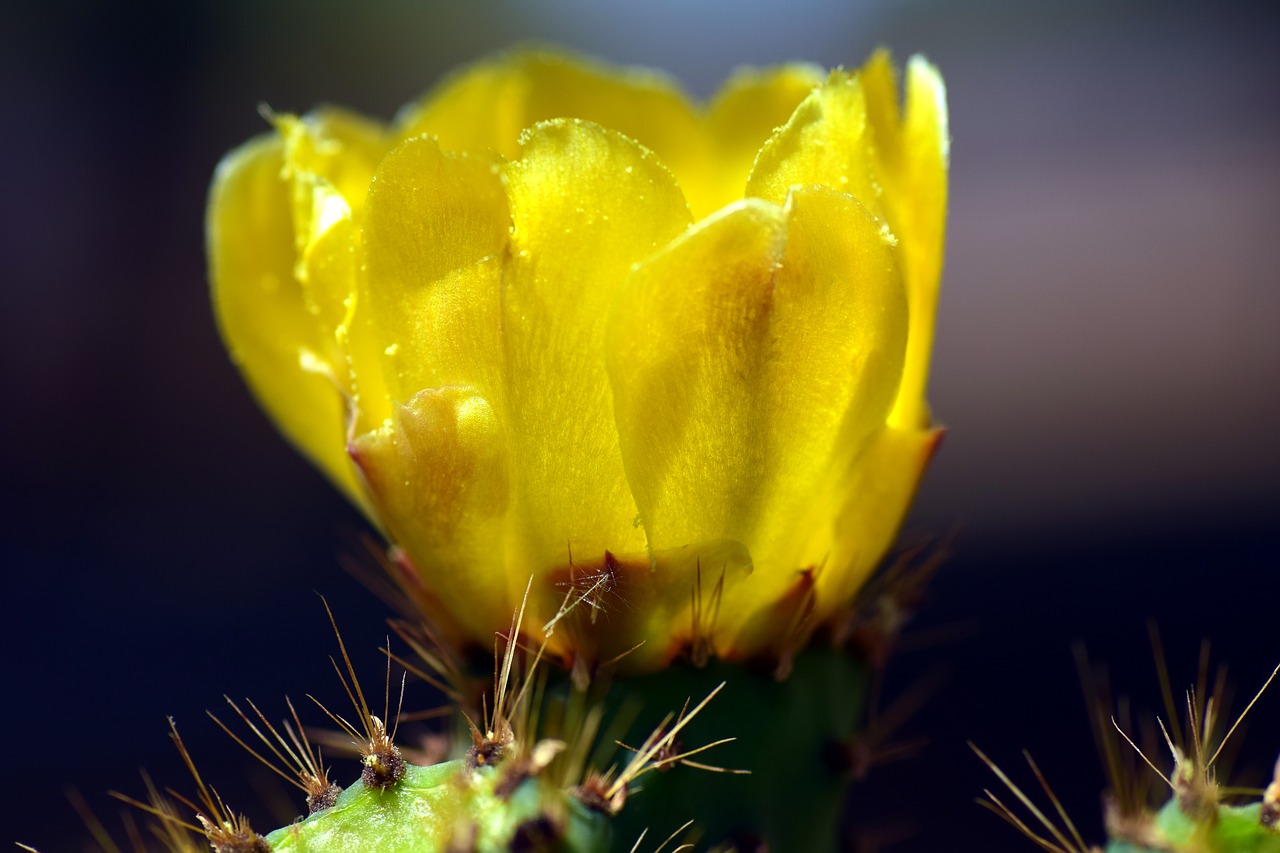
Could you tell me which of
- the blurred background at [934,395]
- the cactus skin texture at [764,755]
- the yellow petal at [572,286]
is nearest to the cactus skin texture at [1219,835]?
the cactus skin texture at [764,755]

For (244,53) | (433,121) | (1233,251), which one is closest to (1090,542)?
(1233,251)

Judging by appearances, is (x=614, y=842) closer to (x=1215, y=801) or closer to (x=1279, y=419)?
(x=1215, y=801)

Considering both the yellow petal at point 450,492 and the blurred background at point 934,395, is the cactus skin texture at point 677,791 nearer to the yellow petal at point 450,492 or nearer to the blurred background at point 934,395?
the yellow petal at point 450,492

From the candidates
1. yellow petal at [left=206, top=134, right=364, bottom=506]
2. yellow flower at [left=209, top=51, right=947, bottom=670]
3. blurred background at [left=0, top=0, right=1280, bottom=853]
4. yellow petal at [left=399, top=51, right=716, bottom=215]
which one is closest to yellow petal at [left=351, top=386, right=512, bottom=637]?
yellow flower at [left=209, top=51, right=947, bottom=670]

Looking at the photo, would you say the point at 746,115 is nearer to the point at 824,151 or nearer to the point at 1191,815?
the point at 824,151

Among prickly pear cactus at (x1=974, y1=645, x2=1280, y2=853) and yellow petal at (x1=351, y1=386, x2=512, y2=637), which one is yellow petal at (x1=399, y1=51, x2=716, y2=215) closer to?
yellow petal at (x1=351, y1=386, x2=512, y2=637)
